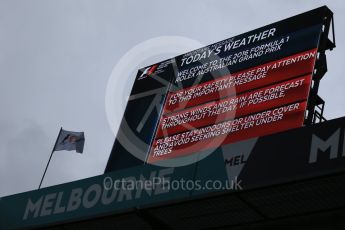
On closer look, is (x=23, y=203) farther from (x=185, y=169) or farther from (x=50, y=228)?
(x=185, y=169)

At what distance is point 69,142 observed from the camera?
21109 mm

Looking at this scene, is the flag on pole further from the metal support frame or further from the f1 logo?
the metal support frame

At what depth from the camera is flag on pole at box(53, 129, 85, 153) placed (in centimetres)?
2097

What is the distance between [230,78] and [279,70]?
4.78ft

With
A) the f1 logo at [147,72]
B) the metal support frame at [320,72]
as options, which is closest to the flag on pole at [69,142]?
the f1 logo at [147,72]

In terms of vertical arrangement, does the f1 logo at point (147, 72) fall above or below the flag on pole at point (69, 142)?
above

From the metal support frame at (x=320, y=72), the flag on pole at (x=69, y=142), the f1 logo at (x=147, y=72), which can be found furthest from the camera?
the flag on pole at (x=69, y=142)

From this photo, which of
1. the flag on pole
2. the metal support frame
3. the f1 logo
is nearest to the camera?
the metal support frame

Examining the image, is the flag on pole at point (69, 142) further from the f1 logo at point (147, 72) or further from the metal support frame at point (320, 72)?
the metal support frame at point (320, 72)

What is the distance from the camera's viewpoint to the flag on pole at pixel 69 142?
68.8 feet

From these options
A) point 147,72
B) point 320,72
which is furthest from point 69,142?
point 320,72

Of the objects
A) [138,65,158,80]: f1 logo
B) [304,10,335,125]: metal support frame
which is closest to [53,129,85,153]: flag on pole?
[138,65,158,80]: f1 logo

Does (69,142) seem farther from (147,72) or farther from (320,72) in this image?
(320,72)

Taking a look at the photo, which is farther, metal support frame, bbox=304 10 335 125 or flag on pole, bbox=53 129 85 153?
flag on pole, bbox=53 129 85 153
